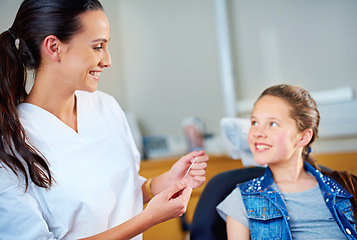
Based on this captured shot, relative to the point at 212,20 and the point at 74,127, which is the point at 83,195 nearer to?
the point at 74,127

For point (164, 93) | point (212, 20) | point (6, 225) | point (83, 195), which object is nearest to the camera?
point (6, 225)

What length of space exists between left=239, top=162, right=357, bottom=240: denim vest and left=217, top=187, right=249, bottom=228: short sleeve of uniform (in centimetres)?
2

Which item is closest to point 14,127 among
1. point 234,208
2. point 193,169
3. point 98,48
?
point 98,48

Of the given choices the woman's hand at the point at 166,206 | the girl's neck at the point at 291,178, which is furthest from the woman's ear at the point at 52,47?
the girl's neck at the point at 291,178

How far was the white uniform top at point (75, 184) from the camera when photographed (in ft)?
2.89

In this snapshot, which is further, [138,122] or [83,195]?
[138,122]

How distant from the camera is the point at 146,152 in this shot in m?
2.77

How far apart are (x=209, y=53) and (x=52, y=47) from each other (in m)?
1.93

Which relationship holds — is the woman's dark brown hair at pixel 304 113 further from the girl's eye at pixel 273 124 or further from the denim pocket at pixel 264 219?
the denim pocket at pixel 264 219

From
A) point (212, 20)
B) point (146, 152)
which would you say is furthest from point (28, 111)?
point (212, 20)

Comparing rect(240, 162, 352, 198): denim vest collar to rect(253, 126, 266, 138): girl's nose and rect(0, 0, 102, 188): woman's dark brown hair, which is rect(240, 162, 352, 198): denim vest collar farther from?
rect(0, 0, 102, 188): woman's dark brown hair

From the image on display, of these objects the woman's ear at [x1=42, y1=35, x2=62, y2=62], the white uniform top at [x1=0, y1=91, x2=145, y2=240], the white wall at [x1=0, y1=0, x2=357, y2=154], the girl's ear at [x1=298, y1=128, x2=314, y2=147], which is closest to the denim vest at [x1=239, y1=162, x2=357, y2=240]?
the girl's ear at [x1=298, y1=128, x2=314, y2=147]

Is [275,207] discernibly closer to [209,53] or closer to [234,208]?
[234,208]

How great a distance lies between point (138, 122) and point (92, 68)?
79.0 inches
